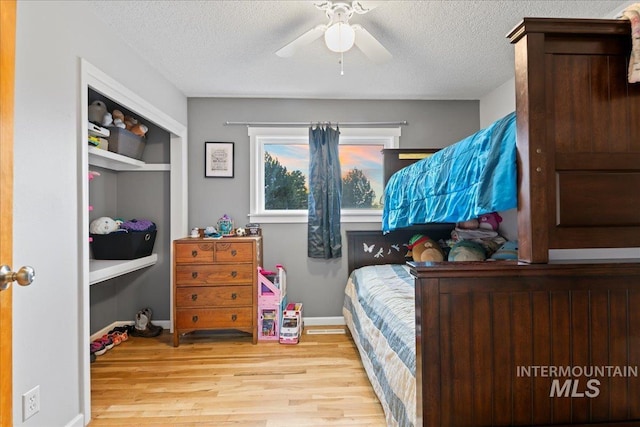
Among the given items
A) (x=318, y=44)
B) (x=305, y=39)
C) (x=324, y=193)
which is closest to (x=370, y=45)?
(x=305, y=39)

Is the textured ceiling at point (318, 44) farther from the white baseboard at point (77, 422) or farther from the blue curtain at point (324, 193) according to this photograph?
the white baseboard at point (77, 422)

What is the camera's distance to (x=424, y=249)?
3.06m

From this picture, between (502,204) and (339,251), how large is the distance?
90.8 inches

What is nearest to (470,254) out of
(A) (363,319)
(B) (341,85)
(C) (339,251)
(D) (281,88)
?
(A) (363,319)

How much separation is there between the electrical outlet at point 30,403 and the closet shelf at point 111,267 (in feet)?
2.31

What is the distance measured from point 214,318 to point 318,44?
89.5 inches

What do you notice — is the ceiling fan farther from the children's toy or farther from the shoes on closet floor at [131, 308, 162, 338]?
the shoes on closet floor at [131, 308, 162, 338]

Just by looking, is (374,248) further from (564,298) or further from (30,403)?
(30,403)

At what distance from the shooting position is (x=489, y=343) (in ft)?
3.31

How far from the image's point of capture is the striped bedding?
1.40 m

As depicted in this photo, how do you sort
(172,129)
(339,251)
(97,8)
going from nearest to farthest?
1. (97,8)
2. (172,129)
3. (339,251)

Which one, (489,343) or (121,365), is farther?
(121,365)

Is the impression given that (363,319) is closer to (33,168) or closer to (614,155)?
(614,155)

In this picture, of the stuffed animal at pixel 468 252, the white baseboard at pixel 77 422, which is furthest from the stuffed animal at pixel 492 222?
the white baseboard at pixel 77 422
